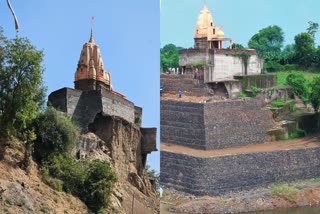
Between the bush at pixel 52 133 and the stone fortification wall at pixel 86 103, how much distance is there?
166 mm

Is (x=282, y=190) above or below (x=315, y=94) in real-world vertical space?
below

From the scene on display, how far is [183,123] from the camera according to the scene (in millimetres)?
8398

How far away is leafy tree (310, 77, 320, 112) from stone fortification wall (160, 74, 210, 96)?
63.4 inches

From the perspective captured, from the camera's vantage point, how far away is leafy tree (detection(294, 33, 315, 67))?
8.77 metres

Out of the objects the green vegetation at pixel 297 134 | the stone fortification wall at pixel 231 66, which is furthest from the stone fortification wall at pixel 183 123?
the green vegetation at pixel 297 134

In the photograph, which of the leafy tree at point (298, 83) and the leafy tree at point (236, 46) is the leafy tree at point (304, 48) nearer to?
the leafy tree at point (298, 83)

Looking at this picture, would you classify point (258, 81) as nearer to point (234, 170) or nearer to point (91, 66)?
point (234, 170)

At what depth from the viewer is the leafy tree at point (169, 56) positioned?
780 cm

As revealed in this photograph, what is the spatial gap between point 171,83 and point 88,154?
5.37 ft

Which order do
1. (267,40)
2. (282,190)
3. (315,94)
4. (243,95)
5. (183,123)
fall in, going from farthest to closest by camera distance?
(282,190)
(315,94)
(243,95)
(267,40)
(183,123)

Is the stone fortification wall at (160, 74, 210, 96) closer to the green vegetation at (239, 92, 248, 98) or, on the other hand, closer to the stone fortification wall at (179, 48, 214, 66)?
the stone fortification wall at (179, 48, 214, 66)

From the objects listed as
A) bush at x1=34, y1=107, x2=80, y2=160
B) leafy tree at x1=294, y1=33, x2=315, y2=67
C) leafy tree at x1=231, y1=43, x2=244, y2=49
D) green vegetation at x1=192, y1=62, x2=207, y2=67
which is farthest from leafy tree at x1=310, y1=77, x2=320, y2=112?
bush at x1=34, y1=107, x2=80, y2=160

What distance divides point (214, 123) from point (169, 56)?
1.08 metres

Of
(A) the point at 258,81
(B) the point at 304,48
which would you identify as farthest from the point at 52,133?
(B) the point at 304,48
